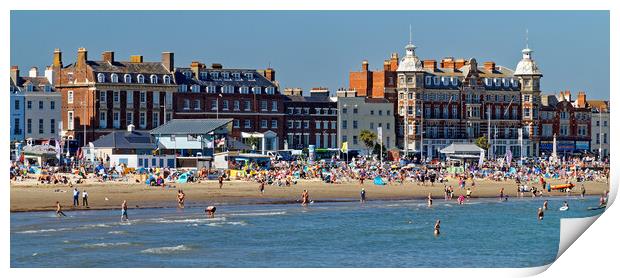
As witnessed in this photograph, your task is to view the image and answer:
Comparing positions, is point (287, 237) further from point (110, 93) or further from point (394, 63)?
point (394, 63)

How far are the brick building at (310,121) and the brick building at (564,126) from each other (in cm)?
2165

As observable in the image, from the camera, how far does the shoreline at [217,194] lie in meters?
55.6

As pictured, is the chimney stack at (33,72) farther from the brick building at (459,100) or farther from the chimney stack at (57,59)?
the brick building at (459,100)

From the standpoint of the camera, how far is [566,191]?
73.9m

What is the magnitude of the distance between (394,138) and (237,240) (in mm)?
57213

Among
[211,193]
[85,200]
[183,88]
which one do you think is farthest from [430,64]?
[85,200]

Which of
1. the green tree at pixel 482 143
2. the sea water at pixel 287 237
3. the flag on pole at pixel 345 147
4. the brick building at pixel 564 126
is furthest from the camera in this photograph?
the brick building at pixel 564 126

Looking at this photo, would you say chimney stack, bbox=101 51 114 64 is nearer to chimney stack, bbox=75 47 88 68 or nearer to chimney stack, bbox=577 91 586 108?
chimney stack, bbox=75 47 88 68

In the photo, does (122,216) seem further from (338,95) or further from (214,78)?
(338,95)

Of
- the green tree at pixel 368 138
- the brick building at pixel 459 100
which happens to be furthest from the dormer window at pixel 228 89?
the brick building at pixel 459 100

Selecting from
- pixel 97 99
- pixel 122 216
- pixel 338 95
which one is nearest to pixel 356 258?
pixel 122 216

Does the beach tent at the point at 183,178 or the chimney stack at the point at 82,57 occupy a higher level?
the chimney stack at the point at 82,57

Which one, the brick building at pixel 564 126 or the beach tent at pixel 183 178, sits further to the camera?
the brick building at pixel 564 126

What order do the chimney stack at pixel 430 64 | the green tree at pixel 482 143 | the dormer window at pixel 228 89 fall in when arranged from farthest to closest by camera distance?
1. the chimney stack at pixel 430 64
2. the green tree at pixel 482 143
3. the dormer window at pixel 228 89
